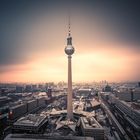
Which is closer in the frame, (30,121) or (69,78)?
(30,121)

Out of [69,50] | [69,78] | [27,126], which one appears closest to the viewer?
[27,126]

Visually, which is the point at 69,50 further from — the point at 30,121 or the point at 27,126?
the point at 27,126

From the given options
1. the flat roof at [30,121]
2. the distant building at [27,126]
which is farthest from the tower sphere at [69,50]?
the distant building at [27,126]

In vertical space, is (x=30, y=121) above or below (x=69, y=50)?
below

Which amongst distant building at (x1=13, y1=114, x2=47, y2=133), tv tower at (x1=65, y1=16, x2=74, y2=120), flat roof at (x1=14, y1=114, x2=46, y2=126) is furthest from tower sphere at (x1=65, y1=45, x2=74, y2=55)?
distant building at (x1=13, y1=114, x2=47, y2=133)

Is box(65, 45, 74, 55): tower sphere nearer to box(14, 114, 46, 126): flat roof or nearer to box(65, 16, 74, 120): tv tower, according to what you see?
box(65, 16, 74, 120): tv tower

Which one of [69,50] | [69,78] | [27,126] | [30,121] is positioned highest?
[69,50]

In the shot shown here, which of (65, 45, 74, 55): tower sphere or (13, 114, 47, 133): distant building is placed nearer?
(13, 114, 47, 133): distant building

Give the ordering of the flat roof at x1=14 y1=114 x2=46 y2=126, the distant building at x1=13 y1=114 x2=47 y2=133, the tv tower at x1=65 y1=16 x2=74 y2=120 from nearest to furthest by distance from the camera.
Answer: the distant building at x1=13 y1=114 x2=47 y2=133 → the flat roof at x1=14 y1=114 x2=46 y2=126 → the tv tower at x1=65 y1=16 x2=74 y2=120

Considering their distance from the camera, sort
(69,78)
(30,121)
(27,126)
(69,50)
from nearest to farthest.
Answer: (27,126)
(30,121)
(69,78)
(69,50)

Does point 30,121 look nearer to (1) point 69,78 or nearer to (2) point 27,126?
(2) point 27,126

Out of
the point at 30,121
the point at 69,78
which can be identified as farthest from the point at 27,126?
the point at 69,78
